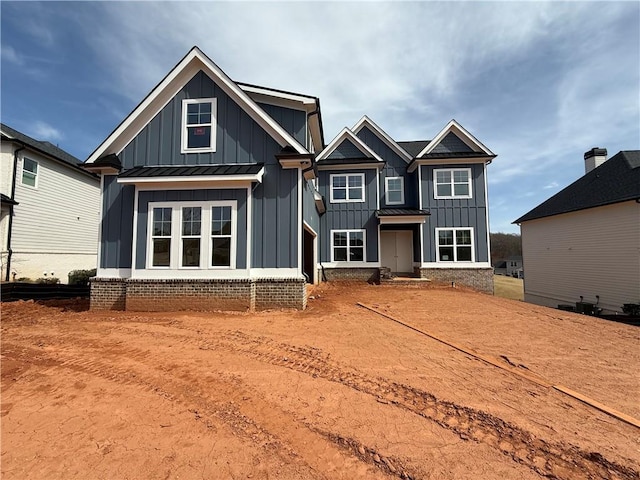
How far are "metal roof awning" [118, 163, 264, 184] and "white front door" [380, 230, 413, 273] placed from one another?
1089cm

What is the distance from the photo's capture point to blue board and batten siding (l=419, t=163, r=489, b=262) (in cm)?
1680

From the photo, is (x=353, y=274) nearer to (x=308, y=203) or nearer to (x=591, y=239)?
(x=308, y=203)

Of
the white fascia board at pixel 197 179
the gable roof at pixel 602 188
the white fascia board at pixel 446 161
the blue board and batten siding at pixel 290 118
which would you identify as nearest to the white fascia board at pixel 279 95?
the blue board and batten siding at pixel 290 118

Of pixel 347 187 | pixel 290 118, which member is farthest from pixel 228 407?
pixel 347 187

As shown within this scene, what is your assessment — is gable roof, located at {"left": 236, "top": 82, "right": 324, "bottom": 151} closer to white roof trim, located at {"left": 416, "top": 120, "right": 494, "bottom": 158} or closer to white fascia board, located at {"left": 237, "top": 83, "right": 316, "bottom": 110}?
white fascia board, located at {"left": 237, "top": 83, "right": 316, "bottom": 110}

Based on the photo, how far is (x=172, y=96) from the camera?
10.2 meters

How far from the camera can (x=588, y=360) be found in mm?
5438

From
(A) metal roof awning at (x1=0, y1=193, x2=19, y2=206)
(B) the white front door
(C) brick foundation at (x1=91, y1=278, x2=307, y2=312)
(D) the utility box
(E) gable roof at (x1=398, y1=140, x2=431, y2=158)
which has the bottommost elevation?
(D) the utility box

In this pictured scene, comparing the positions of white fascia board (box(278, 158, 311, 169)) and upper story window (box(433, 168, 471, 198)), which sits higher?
upper story window (box(433, 168, 471, 198))

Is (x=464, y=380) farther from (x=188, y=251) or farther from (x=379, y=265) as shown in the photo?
(x=379, y=265)

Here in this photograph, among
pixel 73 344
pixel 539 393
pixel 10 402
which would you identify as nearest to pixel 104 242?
pixel 73 344

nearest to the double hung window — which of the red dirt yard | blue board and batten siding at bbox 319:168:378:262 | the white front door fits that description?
blue board and batten siding at bbox 319:168:378:262

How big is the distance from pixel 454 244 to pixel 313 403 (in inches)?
601

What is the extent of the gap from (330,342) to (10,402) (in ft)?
15.1
